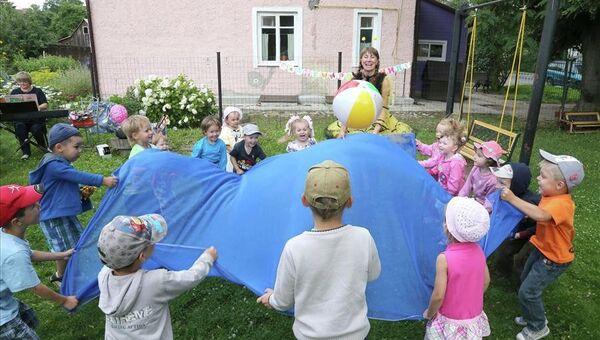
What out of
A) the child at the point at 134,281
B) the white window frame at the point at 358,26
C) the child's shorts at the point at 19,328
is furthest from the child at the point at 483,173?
the white window frame at the point at 358,26

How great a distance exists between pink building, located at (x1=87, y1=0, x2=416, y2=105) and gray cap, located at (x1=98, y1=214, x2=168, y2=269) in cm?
1278

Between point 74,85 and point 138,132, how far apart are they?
488 inches

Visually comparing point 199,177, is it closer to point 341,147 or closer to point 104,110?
point 341,147

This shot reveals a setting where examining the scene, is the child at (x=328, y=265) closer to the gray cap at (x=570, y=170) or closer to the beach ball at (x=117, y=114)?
the gray cap at (x=570, y=170)

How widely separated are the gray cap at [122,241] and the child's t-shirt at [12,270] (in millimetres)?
565

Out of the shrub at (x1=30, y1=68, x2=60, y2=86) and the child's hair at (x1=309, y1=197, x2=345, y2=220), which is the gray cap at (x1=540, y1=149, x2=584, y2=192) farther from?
the shrub at (x1=30, y1=68, x2=60, y2=86)

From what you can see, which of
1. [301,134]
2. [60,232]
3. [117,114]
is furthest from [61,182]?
[117,114]

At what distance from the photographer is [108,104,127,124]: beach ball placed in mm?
9711

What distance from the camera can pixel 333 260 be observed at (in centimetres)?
202

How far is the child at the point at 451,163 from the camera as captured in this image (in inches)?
163

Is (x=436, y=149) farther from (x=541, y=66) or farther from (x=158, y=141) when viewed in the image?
(x=158, y=141)

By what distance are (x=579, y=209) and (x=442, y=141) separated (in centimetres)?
301

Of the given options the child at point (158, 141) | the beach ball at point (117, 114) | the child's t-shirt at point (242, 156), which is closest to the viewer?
the child at point (158, 141)

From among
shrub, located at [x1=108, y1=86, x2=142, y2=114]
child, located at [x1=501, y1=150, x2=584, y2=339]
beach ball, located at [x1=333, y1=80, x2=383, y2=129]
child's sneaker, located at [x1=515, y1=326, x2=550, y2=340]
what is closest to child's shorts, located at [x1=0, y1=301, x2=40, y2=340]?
beach ball, located at [x1=333, y1=80, x2=383, y2=129]
